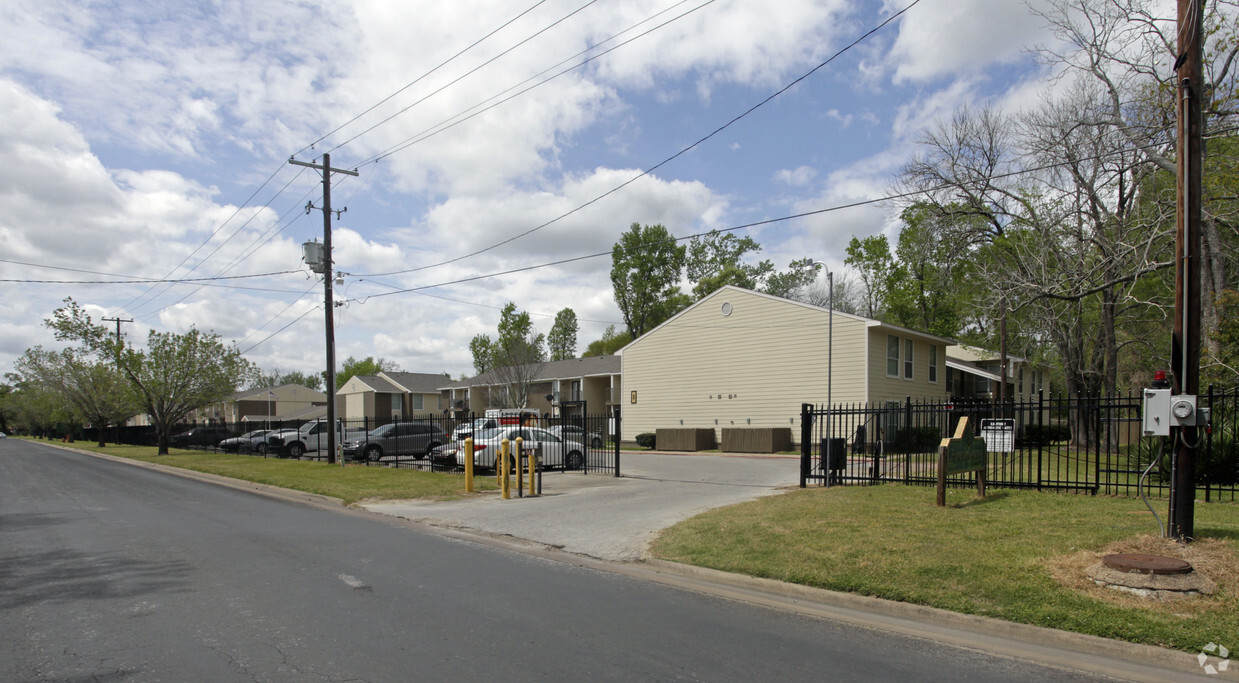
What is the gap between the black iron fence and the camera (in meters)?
21.6

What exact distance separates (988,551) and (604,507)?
7247mm

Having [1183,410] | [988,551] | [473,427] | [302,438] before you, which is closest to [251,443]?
[302,438]

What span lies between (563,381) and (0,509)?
37.8 meters

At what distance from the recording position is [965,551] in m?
7.90

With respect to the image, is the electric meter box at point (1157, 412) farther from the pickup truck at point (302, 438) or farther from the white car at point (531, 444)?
the pickup truck at point (302, 438)

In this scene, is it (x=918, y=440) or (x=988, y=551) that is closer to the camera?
(x=988, y=551)

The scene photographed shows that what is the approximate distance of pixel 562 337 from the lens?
79938mm

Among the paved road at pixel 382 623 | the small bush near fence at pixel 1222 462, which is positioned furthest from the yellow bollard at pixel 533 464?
the small bush near fence at pixel 1222 462

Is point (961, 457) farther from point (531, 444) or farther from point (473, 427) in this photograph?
point (473, 427)

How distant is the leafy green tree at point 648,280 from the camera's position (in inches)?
2389

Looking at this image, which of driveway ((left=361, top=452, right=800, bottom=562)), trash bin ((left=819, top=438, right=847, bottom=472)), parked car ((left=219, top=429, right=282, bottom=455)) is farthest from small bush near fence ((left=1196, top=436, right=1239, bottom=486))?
parked car ((left=219, top=429, right=282, bottom=455))

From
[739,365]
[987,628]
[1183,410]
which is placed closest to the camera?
[987,628]

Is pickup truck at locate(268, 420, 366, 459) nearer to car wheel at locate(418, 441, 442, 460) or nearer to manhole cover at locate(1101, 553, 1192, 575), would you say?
car wheel at locate(418, 441, 442, 460)

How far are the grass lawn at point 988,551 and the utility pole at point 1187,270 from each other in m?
0.55
